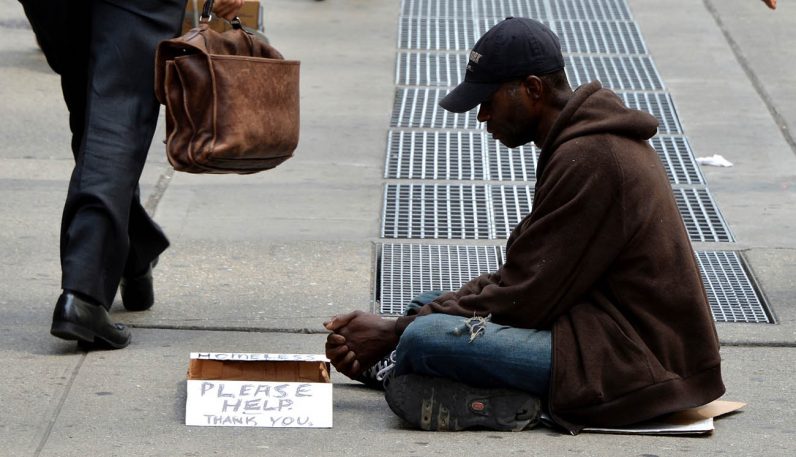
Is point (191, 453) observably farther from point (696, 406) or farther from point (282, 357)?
point (696, 406)

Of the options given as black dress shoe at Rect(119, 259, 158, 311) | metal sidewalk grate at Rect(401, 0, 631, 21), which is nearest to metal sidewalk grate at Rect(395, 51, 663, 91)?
metal sidewalk grate at Rect(401, 0, 631, 21)

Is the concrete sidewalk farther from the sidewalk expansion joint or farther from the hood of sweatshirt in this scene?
the hood of sweatshirt

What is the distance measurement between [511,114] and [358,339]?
0.74 meters

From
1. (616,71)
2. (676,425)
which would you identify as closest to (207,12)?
(676,425)

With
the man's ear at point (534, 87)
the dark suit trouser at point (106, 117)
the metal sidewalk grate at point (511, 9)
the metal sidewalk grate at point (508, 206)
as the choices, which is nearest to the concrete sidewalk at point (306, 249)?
the dark suit trouser at point (106, 117)

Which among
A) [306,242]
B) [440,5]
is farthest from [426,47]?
[306,242]

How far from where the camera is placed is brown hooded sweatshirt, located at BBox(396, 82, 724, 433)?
3371 millimetres

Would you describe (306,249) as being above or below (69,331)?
below

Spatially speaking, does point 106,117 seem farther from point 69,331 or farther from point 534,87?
point 534,87

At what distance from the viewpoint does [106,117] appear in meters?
4.05

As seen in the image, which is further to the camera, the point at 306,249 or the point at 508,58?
the point at 306,249

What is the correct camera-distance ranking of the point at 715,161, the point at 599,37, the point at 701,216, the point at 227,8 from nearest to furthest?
1. the point at 227,8
2. the point at 701,216
3. the point at 715,161
4. the point at 599,37

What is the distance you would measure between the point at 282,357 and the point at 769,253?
233 centimetres

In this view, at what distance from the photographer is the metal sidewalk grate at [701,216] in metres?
5.52
